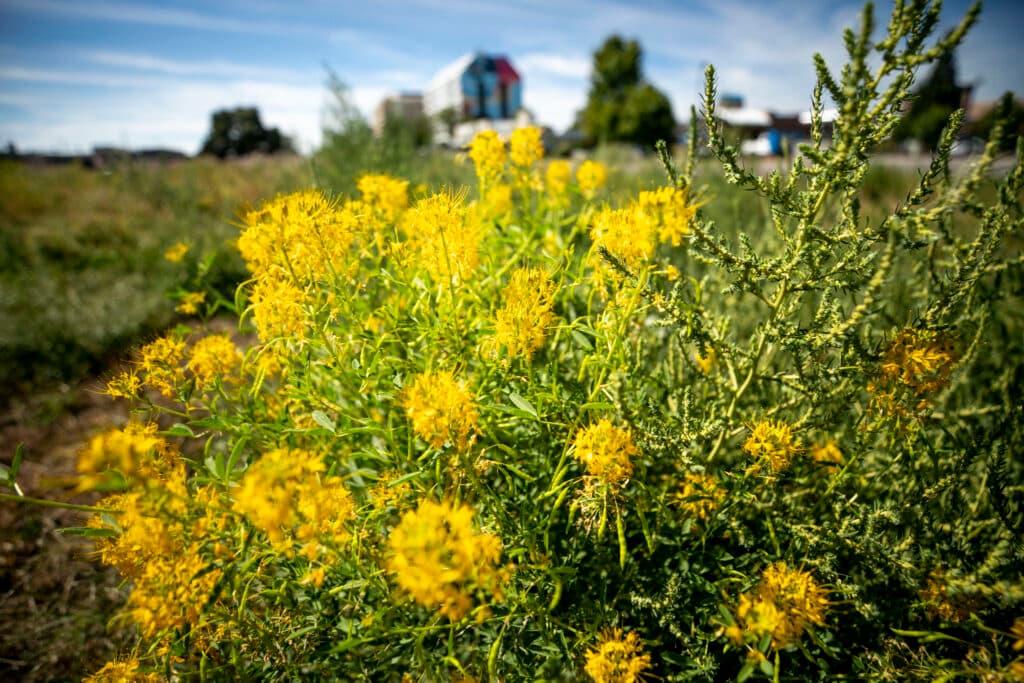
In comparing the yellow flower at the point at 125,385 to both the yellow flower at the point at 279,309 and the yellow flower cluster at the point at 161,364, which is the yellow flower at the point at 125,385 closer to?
the yellow flower cluster at the point at 161,364

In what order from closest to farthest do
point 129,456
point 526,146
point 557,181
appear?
point 129,456 → point 526,146 → point 557,181

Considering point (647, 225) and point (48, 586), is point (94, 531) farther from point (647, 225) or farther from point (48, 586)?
point (48, 586)

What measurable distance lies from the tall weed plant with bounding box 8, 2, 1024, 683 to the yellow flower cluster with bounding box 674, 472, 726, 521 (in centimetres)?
2

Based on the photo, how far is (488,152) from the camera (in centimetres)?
181

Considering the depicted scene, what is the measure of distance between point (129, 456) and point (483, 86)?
202 feet

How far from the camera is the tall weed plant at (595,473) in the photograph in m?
1.01

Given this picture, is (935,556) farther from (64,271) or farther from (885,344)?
(64,271)

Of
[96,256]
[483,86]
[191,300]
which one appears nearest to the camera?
[191,300]

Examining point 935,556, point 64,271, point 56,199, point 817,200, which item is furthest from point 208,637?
point 56,199

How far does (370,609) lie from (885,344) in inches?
63.5

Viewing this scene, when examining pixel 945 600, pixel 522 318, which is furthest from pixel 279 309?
pixel 945 600

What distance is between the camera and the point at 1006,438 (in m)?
1.39

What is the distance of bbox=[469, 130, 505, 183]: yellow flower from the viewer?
1800 mm

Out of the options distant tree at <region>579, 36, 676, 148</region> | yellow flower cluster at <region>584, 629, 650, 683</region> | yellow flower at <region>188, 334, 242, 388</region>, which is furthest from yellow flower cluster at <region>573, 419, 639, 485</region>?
distant tree at <region>579, 36, 676, 148</region>
